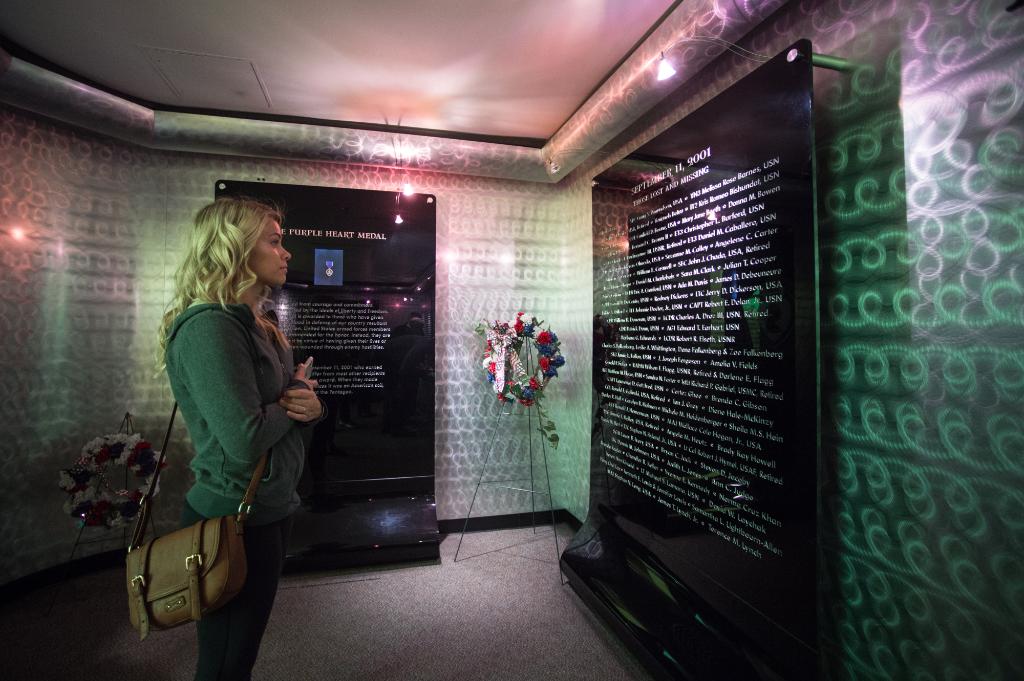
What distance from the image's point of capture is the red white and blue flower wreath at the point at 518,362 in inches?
117

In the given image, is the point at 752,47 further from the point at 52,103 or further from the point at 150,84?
the point at 52,103

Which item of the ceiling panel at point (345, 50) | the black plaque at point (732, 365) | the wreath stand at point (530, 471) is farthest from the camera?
the wreath stand at point (530, 471)

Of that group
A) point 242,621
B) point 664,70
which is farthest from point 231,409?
point 664,70

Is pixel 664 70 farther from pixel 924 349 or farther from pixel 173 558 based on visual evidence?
pixel 173 558

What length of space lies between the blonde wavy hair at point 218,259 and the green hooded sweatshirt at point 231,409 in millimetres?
103

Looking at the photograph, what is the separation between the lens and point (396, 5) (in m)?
2.01

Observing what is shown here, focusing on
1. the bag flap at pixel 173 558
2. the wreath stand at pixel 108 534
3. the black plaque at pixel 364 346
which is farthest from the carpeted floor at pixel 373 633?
the bag flap at pixel 173 558

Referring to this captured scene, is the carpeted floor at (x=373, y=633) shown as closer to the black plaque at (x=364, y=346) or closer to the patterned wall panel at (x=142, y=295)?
the black plaque at (x=364, y=346)

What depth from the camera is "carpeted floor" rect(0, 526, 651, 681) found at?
1.99m

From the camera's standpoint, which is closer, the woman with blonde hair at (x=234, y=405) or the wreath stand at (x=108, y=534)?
the woman with blonde hair at (x=234, y=405)

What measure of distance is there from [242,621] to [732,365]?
5.35 feet

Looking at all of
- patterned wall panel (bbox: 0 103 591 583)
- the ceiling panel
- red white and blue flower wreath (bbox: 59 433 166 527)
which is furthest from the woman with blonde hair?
patterned wall panel (bbox: 0 103 591 583)

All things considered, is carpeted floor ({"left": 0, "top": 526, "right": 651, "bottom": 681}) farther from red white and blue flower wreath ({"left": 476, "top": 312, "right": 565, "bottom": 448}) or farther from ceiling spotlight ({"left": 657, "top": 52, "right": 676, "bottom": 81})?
ceiling spotlight ({"left": 657, "top": 52, "right": 676, "bottom": 81})

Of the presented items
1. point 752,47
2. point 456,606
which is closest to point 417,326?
point 456,606
